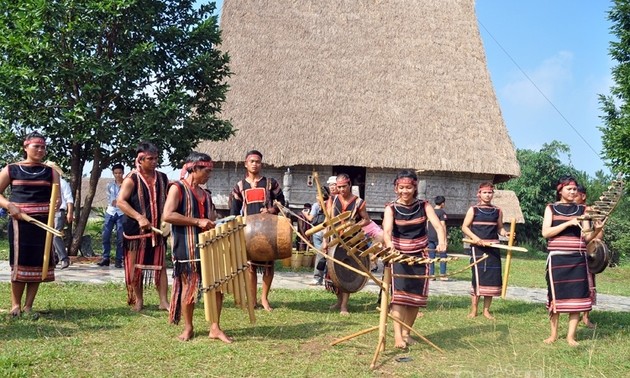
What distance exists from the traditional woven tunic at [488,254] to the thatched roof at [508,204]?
16183 mm

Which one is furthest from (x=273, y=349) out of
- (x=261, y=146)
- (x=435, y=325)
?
(x=261, y=146)

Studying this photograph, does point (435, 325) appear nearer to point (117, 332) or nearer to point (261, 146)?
point (117, 332)

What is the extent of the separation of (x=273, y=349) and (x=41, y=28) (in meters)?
7.32

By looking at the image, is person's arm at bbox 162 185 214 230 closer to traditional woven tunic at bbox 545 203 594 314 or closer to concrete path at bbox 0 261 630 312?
traditional woven tunic at bbox 545 203 594 314

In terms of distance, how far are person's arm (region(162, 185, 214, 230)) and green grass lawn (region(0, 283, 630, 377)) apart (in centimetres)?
98

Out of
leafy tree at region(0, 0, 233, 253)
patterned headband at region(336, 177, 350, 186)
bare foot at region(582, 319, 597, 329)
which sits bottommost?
bare foot at region(582, 319, 597, 329)

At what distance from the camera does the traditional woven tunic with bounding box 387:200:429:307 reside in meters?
5.56

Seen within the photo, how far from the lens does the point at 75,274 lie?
9.20 m

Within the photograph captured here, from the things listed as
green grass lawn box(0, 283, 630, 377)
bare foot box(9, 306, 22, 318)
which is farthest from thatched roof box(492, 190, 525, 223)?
bare foot box(9, 306, 22, 318)

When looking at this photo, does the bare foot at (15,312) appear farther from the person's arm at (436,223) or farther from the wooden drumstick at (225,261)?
the person's arm at (436,223)

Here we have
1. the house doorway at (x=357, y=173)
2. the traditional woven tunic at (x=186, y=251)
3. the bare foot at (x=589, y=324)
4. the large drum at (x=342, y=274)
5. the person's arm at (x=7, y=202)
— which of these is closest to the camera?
the traditional woven tunic at (x=186, y=251)

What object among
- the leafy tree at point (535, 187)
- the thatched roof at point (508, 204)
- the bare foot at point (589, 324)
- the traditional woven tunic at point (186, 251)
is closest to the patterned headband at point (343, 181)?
the traditional woven tunic at point (186, 251)

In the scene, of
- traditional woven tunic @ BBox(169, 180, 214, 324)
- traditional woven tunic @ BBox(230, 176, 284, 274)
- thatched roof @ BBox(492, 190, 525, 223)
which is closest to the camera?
traditional woven tunic @ BBox(169, 180, 214, 324)

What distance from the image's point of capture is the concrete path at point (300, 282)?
8898mm
